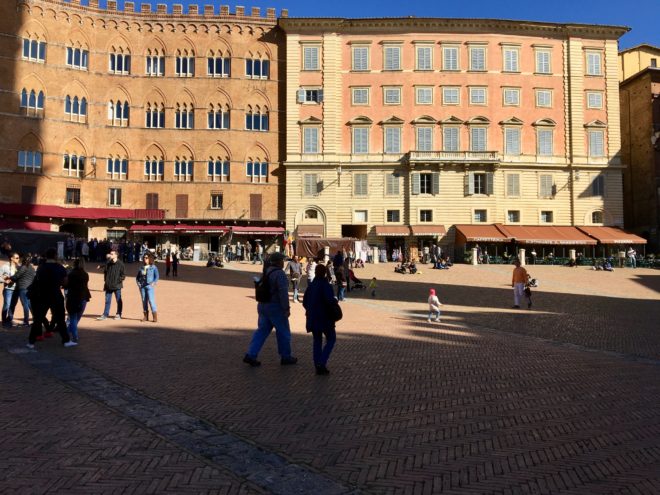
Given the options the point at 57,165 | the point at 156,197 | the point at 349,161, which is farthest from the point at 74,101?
the point at 349,161

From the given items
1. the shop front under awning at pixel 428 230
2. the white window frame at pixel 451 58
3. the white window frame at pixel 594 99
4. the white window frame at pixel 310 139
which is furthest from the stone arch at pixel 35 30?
the white window frame at pixel 594 99

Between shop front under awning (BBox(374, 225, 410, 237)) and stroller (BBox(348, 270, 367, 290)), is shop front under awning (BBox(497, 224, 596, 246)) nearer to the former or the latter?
shop front under awning (BBox(374, 225, 410, 237))

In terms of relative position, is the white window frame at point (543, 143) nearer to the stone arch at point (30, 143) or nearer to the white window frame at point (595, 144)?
the white window frame at point (595, 144)

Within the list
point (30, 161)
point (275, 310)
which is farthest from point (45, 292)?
point (30, 161)

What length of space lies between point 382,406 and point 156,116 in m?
44.1

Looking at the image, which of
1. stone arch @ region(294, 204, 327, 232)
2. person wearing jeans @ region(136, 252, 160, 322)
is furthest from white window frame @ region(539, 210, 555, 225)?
person wearing jeans @ region(136, 252, 160, 322)

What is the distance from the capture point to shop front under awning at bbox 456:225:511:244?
132ft

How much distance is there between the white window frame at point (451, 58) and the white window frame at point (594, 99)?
12.4 metres

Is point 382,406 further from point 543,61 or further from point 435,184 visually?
point 543,61

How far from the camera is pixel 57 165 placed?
41812mm

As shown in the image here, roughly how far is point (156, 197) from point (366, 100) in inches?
828

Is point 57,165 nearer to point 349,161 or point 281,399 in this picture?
point 349,161

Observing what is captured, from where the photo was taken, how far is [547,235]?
41.5 metres

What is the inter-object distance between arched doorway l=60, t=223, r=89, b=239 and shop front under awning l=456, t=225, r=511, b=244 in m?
32.3
